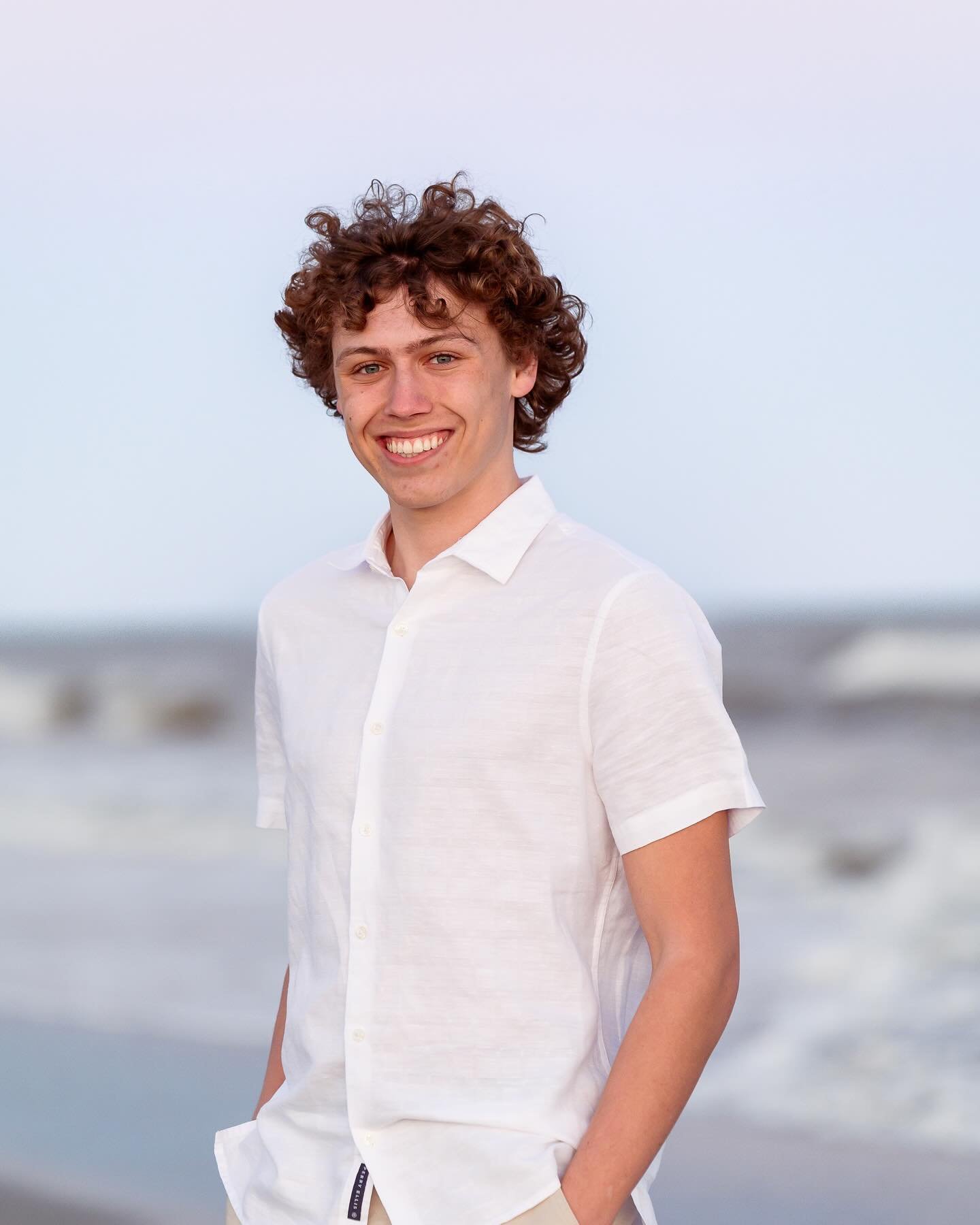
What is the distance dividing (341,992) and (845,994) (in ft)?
13.6

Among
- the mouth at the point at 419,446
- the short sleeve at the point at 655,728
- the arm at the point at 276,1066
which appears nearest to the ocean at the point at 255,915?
the arm at the point at 276,1066

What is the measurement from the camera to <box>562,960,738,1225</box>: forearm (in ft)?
4.80

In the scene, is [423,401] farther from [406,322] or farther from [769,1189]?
[769,1189]

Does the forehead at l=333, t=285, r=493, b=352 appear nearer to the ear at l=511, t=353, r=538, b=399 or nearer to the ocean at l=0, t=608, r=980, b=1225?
the ear at l=511, t=353, r=538, b=399

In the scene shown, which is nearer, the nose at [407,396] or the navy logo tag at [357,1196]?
the navy logo tag at [357,1196]

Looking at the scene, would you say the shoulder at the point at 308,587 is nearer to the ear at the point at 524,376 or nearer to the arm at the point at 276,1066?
the ear at the point at 524,376

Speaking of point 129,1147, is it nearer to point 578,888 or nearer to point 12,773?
point 578,888

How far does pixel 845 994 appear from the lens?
537 centimetres

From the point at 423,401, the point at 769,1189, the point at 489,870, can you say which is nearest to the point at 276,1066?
the point at 489,870

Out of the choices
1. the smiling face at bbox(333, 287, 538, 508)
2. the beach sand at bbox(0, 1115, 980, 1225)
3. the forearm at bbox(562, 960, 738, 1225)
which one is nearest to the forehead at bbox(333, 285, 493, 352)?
the smiling face at bbox(333, 287, 538, 508)

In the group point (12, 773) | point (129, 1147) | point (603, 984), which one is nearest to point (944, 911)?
point (129, 1147)

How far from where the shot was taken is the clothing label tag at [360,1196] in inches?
59.4

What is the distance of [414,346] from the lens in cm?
170

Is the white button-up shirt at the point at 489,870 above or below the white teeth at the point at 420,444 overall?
below
